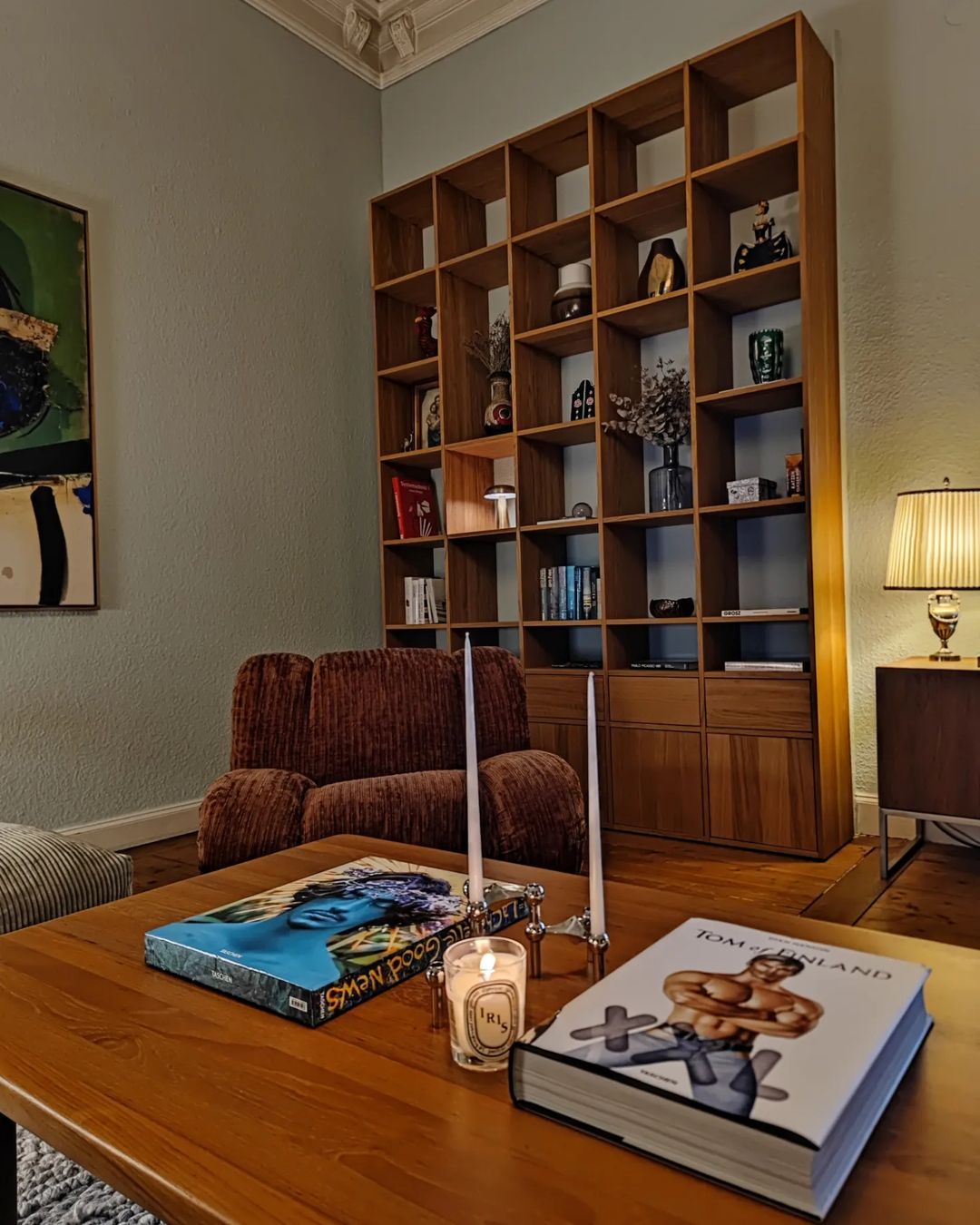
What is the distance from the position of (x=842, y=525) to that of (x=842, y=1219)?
272 cm

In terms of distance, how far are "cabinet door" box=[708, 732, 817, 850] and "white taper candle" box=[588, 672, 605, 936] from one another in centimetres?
203

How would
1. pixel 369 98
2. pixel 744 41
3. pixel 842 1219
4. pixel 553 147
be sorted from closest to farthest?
pixel 842 1219 < pixel 744 41 < pixel 553 147 < pixel 369 98

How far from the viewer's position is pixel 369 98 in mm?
4125

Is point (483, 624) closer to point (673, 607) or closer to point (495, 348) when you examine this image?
point (673, 607)

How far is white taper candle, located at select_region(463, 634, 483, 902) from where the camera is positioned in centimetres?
82

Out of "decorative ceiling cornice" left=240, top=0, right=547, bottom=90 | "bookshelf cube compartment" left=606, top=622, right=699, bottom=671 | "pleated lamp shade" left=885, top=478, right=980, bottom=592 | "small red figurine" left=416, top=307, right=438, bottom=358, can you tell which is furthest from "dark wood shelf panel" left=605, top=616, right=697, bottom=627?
"decorative ceiling cornice" left=240, top=0, right=547, bottom=90

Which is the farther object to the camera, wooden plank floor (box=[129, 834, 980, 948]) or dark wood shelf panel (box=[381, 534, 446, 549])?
dark wood shelf panel (box=[381, 534, 446, 549])

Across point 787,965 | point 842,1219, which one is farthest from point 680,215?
point 842,1219

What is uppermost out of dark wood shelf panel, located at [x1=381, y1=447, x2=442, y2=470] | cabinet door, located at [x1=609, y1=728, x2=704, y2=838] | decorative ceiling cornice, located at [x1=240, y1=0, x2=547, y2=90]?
decorative ceiling cornice, located at [x1=240, y1=0, x2=547, y2=90]

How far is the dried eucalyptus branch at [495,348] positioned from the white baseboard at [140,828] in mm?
2105

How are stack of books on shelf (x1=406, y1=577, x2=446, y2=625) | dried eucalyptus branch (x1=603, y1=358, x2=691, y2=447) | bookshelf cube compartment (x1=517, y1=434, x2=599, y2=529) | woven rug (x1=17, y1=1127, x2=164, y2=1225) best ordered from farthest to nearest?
stack of books on shelf (x1=406, y1=577, x2=446, y2=625) → bookshelf cube compartment (x1=517, y1=434, x2=599, y2=529) → dried eucalyptus branch (x1=603, y1=358, x2=691, y2=447) → woven rug (x1=17, y1=1127, x2=164, y2=1225)

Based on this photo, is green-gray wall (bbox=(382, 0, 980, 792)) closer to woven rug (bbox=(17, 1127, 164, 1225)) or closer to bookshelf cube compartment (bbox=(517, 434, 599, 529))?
bookshelf cube compartment (bbox=(517, 434, 599, 529))

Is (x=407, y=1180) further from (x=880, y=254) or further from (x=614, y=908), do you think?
(x=880, y=254)

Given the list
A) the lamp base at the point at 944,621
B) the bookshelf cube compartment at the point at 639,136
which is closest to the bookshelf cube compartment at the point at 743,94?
the bookshelf cube compartment at the point at 639,136
